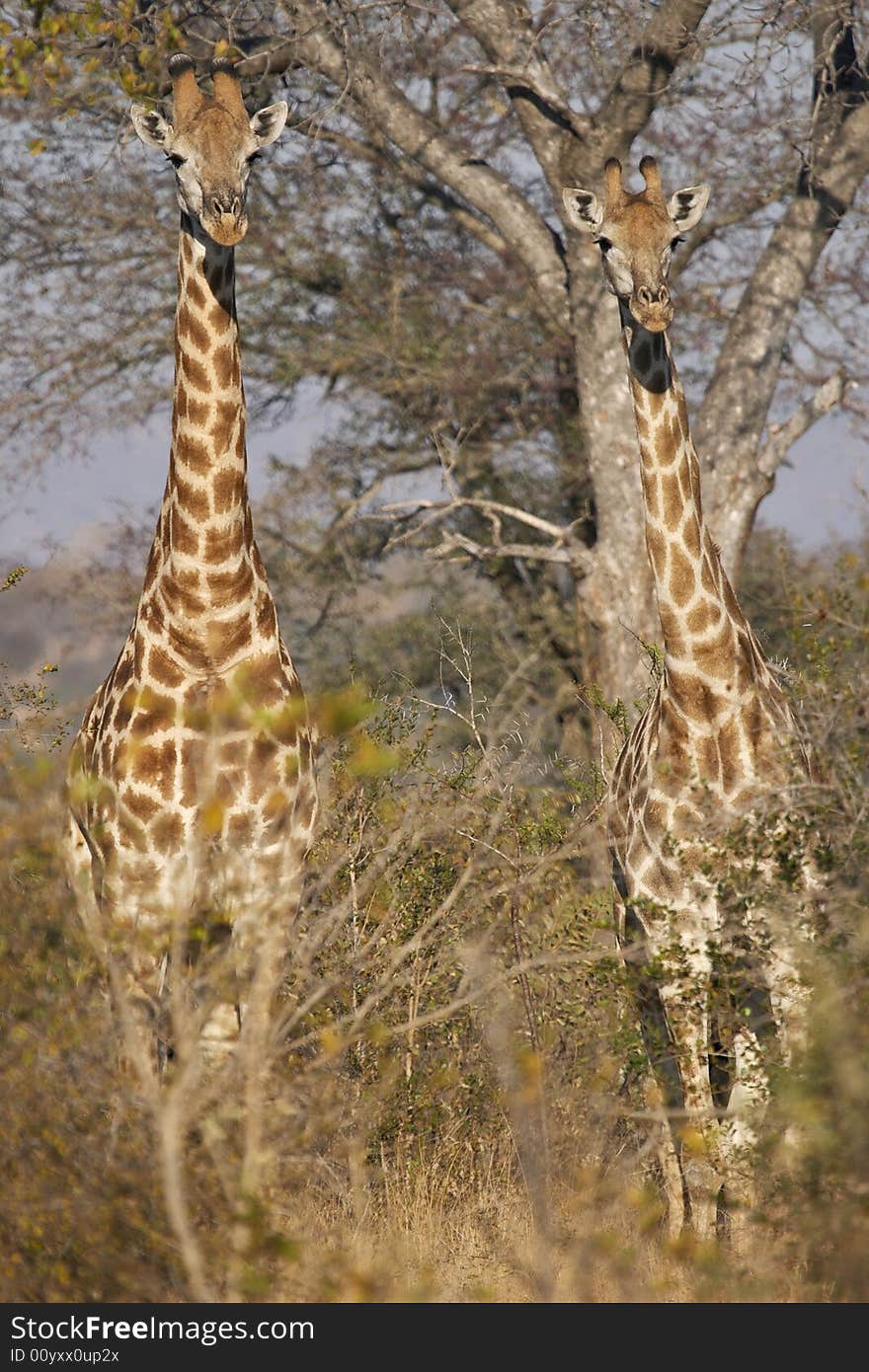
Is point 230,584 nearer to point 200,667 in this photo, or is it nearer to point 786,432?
point 200,667

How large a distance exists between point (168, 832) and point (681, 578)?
210 centimetres

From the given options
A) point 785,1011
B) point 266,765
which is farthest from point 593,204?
point 785,1011

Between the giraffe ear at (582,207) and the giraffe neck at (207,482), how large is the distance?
1.53 m

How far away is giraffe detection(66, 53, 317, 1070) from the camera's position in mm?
5895

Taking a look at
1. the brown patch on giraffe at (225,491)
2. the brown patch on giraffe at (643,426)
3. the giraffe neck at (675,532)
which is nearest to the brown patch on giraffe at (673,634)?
the giraffe neck at (675,532)

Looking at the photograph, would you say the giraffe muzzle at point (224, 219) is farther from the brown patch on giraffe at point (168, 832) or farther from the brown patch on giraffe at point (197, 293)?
the brown patch on giraffe at point (168, 832)

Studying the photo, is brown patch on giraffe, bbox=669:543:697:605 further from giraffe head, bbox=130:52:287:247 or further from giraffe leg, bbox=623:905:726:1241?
giraffe head, bbox=130:52:287:247

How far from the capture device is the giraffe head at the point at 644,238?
602 cm

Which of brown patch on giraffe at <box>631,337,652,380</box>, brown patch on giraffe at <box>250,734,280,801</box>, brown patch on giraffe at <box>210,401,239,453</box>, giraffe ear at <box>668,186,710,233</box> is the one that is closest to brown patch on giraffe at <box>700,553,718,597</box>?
brown patch on giraffe at <box>631,337,652,380</box>

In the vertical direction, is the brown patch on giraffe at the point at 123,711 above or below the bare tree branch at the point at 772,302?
below

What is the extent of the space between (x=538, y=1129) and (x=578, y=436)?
30.1 ft

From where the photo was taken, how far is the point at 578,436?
47.8 feet

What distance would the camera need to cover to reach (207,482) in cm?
618

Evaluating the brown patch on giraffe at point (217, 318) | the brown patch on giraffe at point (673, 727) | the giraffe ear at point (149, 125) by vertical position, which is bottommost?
the brown patch on giraffe at point (673, 727)
